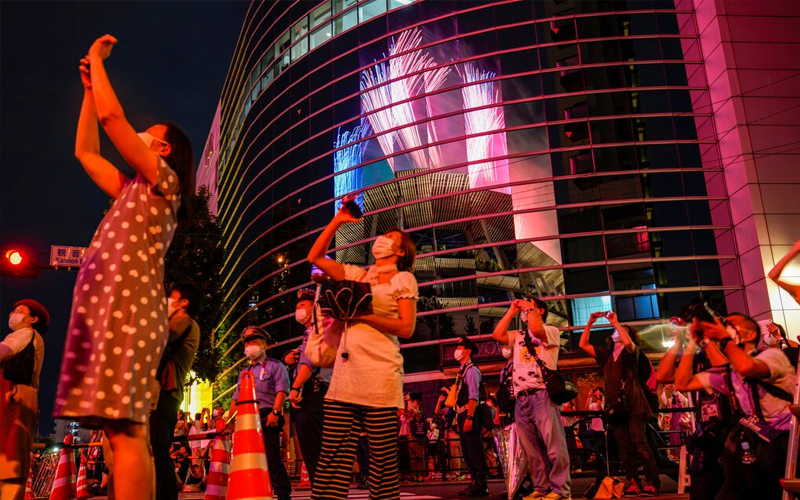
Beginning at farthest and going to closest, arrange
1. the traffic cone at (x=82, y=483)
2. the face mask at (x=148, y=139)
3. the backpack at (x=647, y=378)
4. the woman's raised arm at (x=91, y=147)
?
the backpack at (x=647, y=378), the traffic cone at (x=82, y=483), the face mask at (x=148, y=139), the woman's raised arm at (x=91, y=147)

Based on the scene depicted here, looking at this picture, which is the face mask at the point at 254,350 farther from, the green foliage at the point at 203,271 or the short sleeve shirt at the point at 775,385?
the green foliage at the point at 203,271

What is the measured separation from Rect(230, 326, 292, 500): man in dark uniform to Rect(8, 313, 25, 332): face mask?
2.55m

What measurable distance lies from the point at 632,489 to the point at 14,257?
46.6ft

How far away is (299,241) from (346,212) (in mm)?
30559

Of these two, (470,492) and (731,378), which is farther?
(470,492)

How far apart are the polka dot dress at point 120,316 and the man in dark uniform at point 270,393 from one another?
4.50 m

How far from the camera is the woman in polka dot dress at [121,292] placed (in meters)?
2.61

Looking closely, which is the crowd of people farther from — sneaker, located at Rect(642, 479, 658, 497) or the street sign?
the street sign

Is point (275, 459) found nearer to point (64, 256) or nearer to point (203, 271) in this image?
→ point (64, 256)

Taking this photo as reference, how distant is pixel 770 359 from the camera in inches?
170

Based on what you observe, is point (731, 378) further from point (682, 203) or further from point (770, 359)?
point (682, 203)

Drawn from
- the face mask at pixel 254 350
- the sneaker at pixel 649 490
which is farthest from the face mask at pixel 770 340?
the face mask at pixel 254 350

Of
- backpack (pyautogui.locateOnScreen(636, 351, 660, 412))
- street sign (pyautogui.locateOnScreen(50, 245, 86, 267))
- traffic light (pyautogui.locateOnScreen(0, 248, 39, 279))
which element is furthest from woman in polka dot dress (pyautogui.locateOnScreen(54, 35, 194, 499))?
traffic light (pyautogui.locateOnScreen(0, 248, 39, 279))

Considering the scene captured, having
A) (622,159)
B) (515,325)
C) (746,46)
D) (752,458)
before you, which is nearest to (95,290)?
(752,458)
